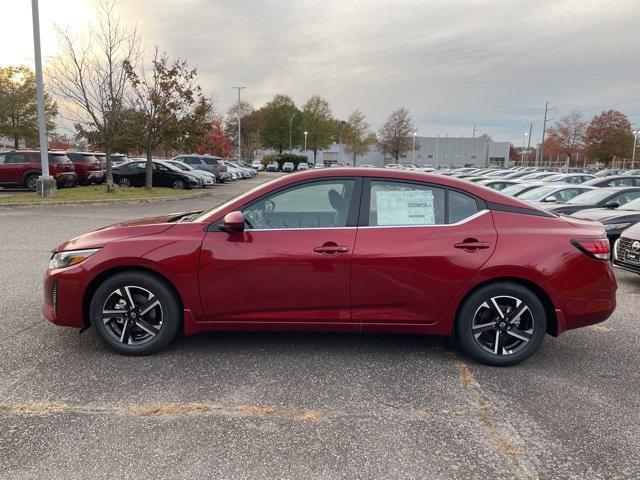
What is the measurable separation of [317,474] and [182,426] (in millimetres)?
968

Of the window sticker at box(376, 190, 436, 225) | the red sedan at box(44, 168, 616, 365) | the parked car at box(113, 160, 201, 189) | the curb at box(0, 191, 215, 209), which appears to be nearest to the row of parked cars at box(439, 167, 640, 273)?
the red sedan at box(44, 168, 616, 365)

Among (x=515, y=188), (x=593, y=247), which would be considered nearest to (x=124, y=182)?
(x=515, y=188)

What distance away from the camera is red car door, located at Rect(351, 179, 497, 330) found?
148 inches

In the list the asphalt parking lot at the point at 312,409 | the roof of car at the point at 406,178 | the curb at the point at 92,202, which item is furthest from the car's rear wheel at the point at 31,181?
the roof of car at the point at 406,178

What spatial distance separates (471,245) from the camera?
3770 millimetres

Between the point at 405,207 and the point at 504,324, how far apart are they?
1.27 metres

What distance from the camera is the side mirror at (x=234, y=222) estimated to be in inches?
146

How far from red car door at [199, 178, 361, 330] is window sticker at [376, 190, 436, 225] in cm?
23

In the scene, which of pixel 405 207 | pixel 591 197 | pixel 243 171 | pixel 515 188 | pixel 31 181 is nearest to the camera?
pixel 405 207

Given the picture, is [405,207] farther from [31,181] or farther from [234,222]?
[31,181]

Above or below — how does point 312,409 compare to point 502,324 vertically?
below

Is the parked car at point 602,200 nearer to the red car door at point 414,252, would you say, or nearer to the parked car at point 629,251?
the parked car at point 629,251

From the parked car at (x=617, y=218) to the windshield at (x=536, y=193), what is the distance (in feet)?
10.0

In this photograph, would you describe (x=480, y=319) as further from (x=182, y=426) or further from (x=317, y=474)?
(x=182, y=426)
